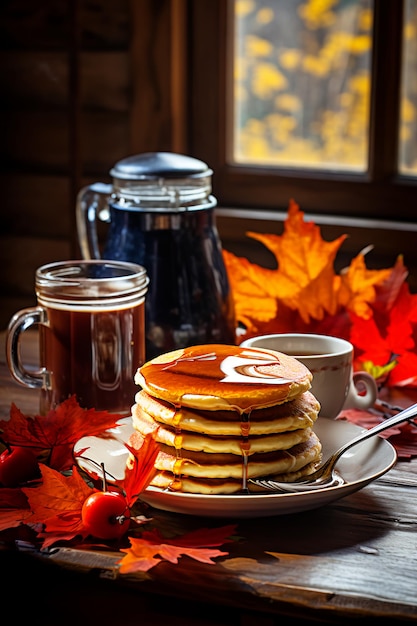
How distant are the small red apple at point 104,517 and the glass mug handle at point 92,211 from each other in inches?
21.4

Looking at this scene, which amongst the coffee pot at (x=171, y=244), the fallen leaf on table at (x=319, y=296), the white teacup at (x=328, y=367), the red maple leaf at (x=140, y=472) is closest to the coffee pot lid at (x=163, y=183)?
the coffee pot at (x=171, y=244)

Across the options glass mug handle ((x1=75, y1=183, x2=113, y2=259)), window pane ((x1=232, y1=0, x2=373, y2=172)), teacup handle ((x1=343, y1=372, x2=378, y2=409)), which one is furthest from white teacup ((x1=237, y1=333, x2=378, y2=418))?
window pane ((x1=232, y1=0, x2=373, y2=172))

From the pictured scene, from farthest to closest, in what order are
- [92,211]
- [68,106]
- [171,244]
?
[68,106] → [92,211] → [171,244]

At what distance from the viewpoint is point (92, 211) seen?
123cm

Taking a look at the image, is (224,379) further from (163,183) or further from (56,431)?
(163,183)

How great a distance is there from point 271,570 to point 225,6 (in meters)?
1.56

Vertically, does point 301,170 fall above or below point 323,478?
above

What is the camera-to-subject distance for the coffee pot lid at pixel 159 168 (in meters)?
1.12

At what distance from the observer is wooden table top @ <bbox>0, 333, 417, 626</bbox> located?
26.5 inches

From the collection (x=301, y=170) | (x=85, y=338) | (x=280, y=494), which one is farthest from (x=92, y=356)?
(x=301, y=170)

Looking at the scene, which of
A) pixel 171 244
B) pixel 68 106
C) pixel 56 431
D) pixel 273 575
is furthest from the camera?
pixel 68 106

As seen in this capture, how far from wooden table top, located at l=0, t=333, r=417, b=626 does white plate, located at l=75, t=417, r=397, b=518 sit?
21 mm

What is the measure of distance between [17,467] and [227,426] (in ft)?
0.68

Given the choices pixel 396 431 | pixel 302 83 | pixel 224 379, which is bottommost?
pixel 396 431
